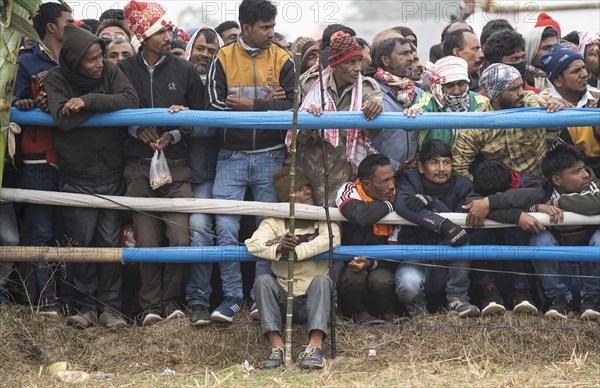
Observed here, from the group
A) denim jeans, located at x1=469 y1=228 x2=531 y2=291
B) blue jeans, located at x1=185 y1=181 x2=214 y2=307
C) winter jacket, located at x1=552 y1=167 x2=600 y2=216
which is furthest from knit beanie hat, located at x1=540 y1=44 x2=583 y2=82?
blue jeans, located at x1=185 y1=181 x2=214 y2=307

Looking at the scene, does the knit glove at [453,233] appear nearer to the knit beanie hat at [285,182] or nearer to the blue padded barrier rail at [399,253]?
the blue padded barrier rail at [399,253]

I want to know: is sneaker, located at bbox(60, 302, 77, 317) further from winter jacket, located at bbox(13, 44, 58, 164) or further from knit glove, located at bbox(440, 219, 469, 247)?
knit glove, located at bbox(440, 219, 469, 247)

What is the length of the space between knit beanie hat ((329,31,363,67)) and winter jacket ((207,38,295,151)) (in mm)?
364

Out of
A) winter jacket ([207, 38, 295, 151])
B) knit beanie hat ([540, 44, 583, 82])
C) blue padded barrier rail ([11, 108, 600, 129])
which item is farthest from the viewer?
knit beanie hat ([540, 44, 583, 82])

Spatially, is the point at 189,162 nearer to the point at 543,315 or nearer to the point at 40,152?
the point at 40,152

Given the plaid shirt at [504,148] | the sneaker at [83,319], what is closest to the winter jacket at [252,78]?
the plaid shirt at [504,148]

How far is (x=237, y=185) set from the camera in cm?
748

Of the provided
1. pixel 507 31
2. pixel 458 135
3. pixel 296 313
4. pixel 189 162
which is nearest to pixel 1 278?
pixel 189 162

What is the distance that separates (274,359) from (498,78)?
268 centimetres

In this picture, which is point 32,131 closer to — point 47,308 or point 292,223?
point 47,308

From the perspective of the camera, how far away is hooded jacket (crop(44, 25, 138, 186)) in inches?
282

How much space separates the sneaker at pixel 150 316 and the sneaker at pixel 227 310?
41 centimetres

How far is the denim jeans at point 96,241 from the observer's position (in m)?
7.42

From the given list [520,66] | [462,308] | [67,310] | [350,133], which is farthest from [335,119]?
[67,310]
